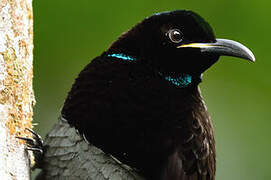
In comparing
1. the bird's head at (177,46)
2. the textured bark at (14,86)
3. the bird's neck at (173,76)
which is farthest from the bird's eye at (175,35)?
the textured bark at (14,86)

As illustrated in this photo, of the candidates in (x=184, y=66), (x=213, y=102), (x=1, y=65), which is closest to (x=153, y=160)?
(x=184, y=66)

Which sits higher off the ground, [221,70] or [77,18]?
[77,18]

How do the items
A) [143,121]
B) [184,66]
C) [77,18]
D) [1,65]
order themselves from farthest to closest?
[77,18] → [184,66] → [143,121] → [1,65]

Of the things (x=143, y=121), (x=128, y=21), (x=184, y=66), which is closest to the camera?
(x=143, y=121)

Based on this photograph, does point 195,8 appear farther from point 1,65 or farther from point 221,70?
point 1,65

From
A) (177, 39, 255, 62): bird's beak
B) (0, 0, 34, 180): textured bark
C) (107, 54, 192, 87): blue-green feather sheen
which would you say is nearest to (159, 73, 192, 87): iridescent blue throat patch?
(107, 54, 192, 87): blue-green feather sheen

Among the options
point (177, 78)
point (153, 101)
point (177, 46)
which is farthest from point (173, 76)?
point (153, 101)

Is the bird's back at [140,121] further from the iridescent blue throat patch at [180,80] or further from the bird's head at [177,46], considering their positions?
the bird's head at [177,46]
